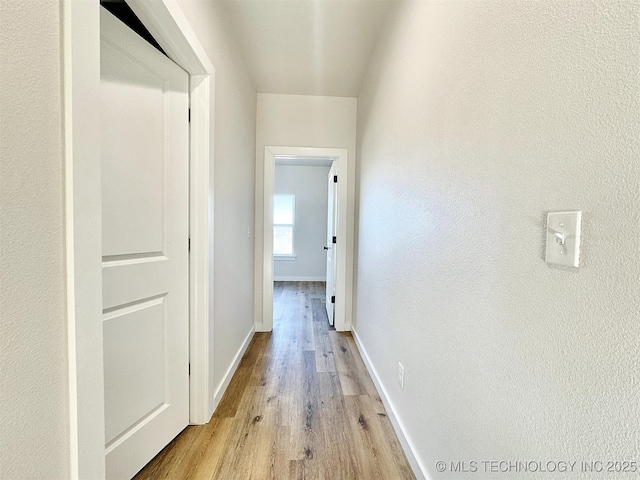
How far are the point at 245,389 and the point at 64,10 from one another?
203 centimetres

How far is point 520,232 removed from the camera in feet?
2.24

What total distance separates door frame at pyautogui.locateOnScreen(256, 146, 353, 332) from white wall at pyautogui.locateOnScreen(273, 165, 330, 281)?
2.88 m

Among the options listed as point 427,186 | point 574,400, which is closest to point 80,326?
point 574,400

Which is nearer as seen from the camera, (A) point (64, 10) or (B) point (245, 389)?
(A) point (64, 10)

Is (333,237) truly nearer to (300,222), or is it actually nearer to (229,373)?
(229,373)

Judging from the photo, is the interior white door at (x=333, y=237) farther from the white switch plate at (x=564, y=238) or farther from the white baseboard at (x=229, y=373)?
the white switch plate at (x=564, y=238)

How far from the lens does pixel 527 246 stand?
0.66 meters

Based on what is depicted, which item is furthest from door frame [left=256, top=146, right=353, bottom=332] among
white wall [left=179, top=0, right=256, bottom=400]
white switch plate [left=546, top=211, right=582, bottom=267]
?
white switch plate [left=546, top=211, right=582, bottom=267]

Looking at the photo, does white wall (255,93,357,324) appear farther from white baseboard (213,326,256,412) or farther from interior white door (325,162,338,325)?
white baseboard (213,326,256,412)

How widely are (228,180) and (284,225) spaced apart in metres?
4.07

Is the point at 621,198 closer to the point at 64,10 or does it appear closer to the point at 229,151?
the point at 64,10

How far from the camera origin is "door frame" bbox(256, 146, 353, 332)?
9.58 feet

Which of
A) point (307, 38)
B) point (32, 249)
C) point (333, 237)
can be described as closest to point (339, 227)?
point (333, 237)

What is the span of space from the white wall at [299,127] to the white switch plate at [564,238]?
2.40 meters
